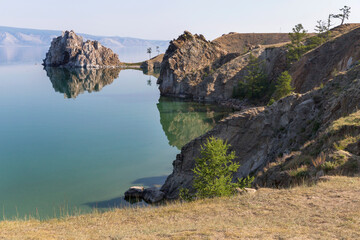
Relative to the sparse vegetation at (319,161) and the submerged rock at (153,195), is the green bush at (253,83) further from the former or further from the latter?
the sparse vegetation at (319,161)

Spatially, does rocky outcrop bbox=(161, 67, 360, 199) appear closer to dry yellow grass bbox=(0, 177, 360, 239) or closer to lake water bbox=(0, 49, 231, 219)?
lake water bbox=(0, 49, 231, 219)

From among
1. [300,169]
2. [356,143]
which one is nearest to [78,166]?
[300,169]

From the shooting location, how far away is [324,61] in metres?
72.6

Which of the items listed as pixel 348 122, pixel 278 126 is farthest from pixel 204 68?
pixel 348 122

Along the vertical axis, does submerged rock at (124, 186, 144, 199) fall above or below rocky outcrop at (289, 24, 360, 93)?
below

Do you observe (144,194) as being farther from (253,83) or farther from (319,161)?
(253,83)

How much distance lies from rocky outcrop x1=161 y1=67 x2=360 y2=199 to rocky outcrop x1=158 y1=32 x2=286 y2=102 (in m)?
64.7

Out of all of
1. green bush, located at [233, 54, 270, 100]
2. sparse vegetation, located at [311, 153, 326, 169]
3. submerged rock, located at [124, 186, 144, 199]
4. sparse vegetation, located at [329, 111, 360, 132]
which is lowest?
submerged rock, located at [124, 186, 144, 199]

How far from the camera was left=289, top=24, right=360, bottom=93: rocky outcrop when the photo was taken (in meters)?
65.7

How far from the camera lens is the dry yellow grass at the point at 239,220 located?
481 inches

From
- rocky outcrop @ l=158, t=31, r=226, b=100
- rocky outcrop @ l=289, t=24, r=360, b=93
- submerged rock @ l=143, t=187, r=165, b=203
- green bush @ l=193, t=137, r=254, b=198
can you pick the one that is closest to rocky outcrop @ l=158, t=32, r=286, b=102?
rocky outcrop @ l=158, t=31, r=226, b=100

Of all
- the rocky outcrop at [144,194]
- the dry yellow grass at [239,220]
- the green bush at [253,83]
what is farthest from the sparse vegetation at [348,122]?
the green bush at [253,83]

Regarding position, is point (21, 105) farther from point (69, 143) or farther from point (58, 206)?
point (58, 206)

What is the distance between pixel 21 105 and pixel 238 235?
91.1m
